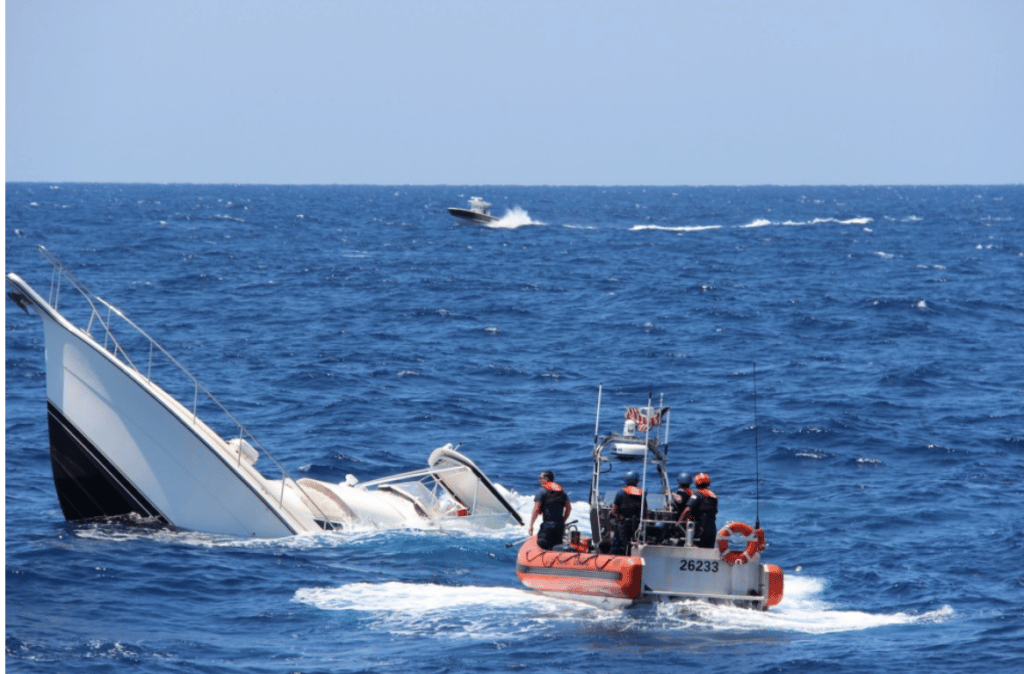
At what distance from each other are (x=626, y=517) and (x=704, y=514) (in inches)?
42.6

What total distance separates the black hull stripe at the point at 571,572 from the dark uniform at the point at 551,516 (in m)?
0.42

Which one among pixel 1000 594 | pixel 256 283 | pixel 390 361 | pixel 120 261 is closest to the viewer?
pixel 1000 594

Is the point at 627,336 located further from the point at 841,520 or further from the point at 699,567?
the point at 699,567

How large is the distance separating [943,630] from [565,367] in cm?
2196

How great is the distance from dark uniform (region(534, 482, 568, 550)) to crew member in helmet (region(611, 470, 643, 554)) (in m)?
0.87

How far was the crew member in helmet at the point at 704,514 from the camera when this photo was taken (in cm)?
1689

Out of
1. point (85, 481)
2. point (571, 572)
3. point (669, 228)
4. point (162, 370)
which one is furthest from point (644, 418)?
point (669, 228)

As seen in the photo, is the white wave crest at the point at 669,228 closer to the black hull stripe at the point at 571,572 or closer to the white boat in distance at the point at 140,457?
the white boat in distance at the point at 140,457

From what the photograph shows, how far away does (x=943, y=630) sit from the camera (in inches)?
633

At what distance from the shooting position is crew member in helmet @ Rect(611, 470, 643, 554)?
56.2ft

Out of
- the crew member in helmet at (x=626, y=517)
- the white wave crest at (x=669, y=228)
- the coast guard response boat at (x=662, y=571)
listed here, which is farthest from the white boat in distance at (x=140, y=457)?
the white wave crest at (x=669, y=228)

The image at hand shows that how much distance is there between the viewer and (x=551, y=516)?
57.9 feet

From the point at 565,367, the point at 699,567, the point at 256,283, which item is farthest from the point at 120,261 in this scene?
the point at 699,567

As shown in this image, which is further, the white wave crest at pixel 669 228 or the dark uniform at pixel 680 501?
the white wave crest at pixel 669 228
